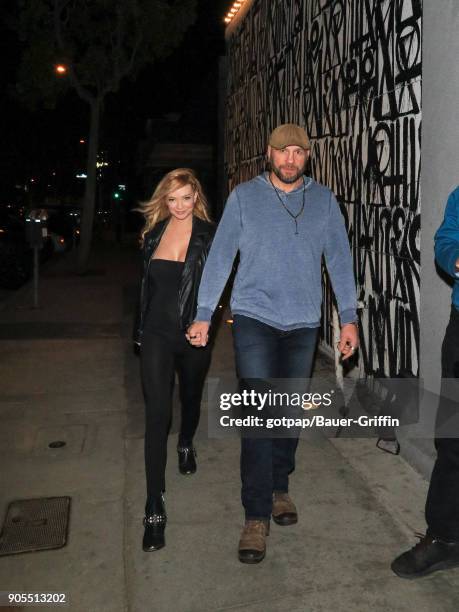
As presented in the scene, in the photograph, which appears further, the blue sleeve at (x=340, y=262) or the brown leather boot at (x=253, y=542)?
the blue sleeve at (x=340, y=262)

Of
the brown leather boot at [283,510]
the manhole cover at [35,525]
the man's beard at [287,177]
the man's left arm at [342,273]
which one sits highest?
Answer: the man's beard at [287,177]

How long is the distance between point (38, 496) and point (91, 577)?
117 cm

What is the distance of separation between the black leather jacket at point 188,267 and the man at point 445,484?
4.70 ft

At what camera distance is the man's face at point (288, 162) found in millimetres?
3744

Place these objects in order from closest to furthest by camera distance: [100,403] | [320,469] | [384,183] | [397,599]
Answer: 1. [397,599]
2. [320,469]
3. [384,183]
4. [100,403]

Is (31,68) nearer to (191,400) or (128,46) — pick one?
(128,46)

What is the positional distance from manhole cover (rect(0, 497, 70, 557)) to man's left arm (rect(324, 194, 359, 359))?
6.33 feet

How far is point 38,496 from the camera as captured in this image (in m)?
4.64

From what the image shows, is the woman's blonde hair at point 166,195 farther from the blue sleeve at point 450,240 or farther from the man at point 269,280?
the blue sleeve at point 450,240

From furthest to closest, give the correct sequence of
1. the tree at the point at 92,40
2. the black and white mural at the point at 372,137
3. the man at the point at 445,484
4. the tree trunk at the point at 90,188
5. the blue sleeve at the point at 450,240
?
the tree trunk at the point at 90,188 → the tree at the point at 92,40 → the black and white mural at the point at 372,137 → the man at the point at 445,484 → the blue sleeve at the point at 450,240

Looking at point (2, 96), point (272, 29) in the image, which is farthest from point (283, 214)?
point (2, 96)

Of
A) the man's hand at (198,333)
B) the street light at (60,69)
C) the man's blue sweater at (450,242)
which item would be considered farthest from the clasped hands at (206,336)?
the street light at (60,69)

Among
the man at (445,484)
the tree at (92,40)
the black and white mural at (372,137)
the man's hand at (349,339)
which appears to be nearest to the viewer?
the man at (445,484)

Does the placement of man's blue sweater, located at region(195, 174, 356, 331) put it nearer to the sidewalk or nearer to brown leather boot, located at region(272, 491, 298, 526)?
brown leather boot, located at region(272, 491, 298, 526)
